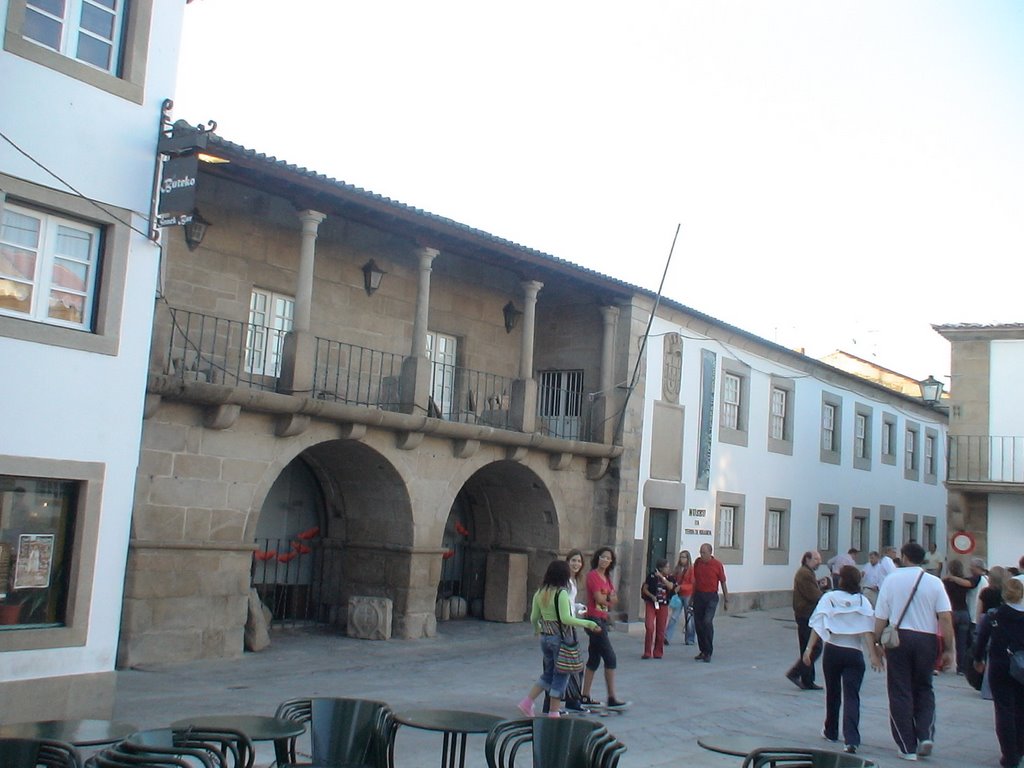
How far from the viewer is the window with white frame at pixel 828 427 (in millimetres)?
25938

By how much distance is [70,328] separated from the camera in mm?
9125

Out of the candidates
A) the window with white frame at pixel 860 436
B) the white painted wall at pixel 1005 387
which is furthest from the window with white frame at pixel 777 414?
the white painted wall at pixel 1005 387

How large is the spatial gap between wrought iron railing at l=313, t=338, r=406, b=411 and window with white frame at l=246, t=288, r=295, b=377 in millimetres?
544

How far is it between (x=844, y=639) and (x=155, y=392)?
7.51 metres

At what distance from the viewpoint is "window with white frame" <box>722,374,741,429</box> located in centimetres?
2189

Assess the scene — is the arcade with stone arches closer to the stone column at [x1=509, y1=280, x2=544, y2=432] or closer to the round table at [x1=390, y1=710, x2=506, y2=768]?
the stone column at [x1=509, y1=280, x2=544, y2=432]

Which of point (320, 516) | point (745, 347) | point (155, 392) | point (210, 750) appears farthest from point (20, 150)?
point (745, 347)

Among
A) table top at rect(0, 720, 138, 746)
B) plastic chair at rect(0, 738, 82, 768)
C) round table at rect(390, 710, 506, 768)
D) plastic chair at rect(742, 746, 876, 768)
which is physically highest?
plastic chair at rect(742, 746, 876, 768)

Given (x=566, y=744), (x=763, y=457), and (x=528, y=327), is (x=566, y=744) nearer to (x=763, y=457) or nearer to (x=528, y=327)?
(x=528, y=327)

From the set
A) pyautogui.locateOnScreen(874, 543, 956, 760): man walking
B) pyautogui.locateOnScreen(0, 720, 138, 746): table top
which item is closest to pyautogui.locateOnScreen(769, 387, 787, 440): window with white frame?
pyautogui.locateOnScreen(874, 543, 956, 760): man walking

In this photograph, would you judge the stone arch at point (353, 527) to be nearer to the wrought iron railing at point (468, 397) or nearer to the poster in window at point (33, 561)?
the wrought iron railing at point (468, 397)

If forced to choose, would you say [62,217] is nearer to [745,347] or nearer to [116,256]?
[116,256]

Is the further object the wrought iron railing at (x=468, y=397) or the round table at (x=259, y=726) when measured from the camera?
the wrought iron railing at (x=468, y=397)

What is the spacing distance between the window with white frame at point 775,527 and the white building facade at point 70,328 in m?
17.0
